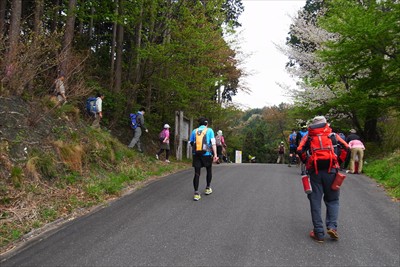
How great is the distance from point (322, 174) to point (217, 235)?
186 centimetres

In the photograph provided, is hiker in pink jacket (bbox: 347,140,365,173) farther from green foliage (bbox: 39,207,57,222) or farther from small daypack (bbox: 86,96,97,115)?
green foliage (bbox: 39,207,57,222)

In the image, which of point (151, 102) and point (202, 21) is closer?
point (202, 21)

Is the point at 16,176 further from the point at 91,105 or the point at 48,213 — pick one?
the point at 91,105

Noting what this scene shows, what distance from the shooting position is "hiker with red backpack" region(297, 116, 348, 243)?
17.1 feet

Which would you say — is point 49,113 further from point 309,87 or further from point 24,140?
point 309,87

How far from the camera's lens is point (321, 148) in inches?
208

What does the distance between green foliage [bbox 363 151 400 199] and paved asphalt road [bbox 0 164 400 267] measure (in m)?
1.45

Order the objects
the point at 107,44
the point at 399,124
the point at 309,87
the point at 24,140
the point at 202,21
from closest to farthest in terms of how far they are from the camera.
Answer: the point at 24,140, the point at 202,21, the point at 399,124, the point at 309,87, the point at 107,44

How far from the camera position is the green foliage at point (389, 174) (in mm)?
9520

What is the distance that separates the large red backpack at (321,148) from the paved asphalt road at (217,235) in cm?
118

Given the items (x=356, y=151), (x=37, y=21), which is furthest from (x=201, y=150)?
(x=356, y=151)

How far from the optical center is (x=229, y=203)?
24.6ft

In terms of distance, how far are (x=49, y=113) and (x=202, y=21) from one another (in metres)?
7.83

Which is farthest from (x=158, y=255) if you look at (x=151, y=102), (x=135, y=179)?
(x=151, y=102)
